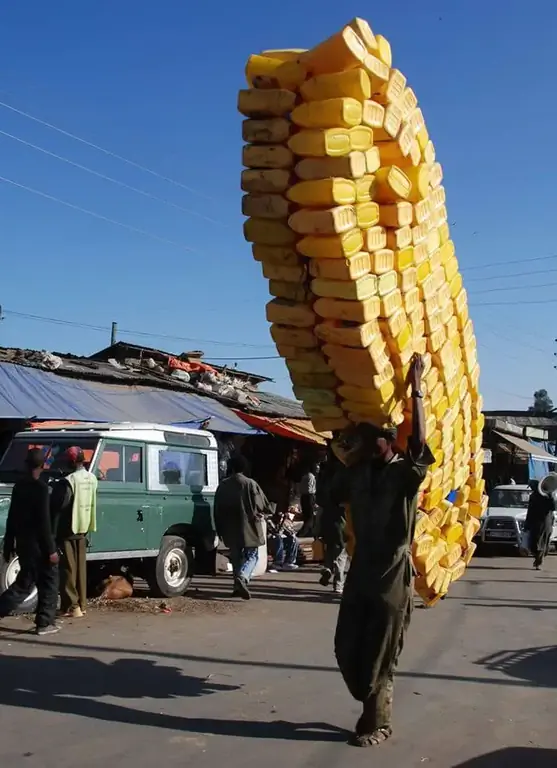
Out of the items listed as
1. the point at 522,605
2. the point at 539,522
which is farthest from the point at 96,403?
the point at 539,522

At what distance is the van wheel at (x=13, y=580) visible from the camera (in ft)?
29.1

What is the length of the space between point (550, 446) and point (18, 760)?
4088 cm

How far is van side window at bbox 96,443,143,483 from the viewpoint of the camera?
1003 centimetres

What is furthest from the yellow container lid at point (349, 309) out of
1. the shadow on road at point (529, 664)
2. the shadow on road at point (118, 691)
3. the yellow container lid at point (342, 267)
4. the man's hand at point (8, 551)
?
the man's hand at point (8, 551)

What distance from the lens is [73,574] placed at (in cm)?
905

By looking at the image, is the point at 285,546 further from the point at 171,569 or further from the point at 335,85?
the point at 335,85

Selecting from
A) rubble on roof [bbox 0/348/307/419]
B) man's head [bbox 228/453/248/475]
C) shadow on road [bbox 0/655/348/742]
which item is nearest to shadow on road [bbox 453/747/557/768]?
shadow on road [bbox 0/655/348/742]

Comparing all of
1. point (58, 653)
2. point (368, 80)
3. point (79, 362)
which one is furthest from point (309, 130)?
point (79, 362)

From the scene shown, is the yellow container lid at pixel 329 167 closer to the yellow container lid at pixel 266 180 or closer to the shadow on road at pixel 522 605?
the yellow container lid at pixel 266 180

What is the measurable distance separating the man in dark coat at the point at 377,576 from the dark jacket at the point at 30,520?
3798 mm

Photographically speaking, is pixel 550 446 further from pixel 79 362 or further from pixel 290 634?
pixel 290 634

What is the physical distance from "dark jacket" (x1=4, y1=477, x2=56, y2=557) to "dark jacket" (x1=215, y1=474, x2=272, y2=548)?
3385 millimetres

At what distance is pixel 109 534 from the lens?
9.77 meters

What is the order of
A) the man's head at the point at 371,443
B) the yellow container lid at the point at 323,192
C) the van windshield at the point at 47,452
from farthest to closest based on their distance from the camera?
1. the van windshield at the point at 47,452
2. the man's head at the point at 371,443
3. the yellow container lid at the point at 323,192
